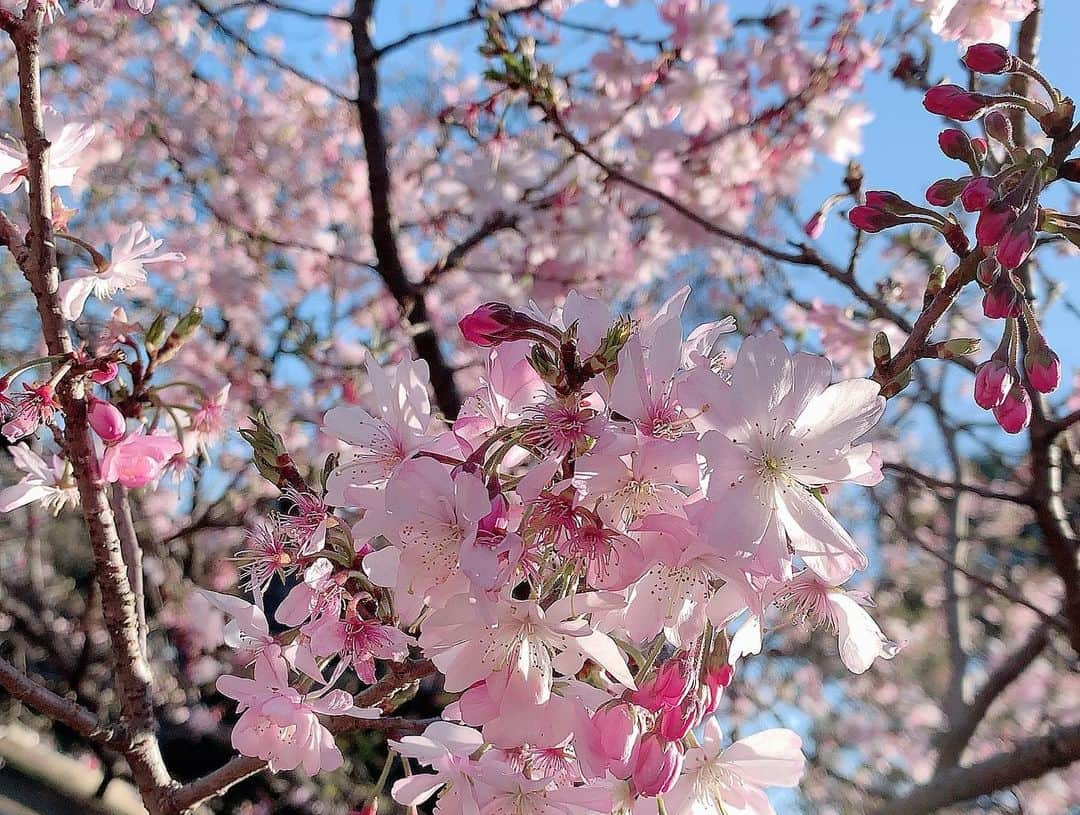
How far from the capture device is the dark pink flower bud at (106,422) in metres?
1.33

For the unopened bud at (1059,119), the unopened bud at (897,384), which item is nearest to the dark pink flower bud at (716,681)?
the unopened bud at (897,384)

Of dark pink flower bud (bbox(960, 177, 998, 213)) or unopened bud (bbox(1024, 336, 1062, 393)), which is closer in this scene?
dark pink flower bud (bbox(960, 177, 998, 213))

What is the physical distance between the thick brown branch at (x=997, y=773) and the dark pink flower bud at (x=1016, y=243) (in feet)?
4.87

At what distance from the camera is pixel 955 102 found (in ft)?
3.68

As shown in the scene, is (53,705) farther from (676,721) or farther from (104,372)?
(676,721)

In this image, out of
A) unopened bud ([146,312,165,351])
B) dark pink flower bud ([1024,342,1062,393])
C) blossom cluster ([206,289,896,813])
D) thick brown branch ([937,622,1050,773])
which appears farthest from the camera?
thick brown branch ([937,622,1050,773])

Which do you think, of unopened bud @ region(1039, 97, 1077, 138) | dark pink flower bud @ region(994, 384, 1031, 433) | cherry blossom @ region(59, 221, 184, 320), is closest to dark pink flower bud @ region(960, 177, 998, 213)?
unopened bud @ region(1039, 97, 1077, 138)

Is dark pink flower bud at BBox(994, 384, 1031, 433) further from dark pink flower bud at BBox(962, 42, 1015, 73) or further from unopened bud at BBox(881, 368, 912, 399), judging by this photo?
dark pink flower bud at BBox(962, 42, 1015, 73)

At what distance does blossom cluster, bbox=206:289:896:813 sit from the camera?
86 cm

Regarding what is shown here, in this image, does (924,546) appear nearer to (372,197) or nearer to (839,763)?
(372,197)

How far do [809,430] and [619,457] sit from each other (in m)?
0.24

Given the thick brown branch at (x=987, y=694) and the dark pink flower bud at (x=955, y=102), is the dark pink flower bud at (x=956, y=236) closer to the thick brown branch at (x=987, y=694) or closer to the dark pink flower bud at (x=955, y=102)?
the dark pink flower bud at (x=955, y=102)

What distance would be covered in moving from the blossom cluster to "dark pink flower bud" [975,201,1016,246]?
0.22 metres

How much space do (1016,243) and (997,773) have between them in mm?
1745
